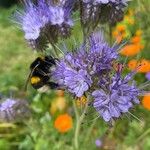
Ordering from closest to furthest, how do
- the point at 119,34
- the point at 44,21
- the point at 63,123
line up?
the point at 44,21, the point at 119,34, the point at 63,123

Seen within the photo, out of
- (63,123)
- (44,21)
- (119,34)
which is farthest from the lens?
(63,123)

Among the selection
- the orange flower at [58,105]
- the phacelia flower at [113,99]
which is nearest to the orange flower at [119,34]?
the phacelia flower at [113,99]

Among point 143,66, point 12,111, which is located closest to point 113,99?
point 143,66

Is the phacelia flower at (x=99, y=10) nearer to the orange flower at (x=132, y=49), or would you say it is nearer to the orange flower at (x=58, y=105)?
the orange flower at (x=132, y=49)

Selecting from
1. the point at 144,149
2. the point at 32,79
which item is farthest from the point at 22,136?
the point at 32,79

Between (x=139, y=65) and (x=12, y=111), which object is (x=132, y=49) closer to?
(x=12, y=111)

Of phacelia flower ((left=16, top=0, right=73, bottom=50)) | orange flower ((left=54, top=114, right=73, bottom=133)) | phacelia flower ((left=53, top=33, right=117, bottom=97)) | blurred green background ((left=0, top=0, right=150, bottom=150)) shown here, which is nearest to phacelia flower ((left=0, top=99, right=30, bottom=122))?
blurred green background ((left=0, top=0, right=150, bottom=150))

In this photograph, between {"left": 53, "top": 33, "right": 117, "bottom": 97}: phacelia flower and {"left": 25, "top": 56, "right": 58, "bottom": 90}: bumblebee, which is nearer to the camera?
{"left": 53, "top": 33, "right": 117, "bottom": 97}: phacelia flower

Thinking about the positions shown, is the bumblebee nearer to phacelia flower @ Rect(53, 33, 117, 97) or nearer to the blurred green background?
phacelia flower @ Rect(53, 33, 117, 97)
